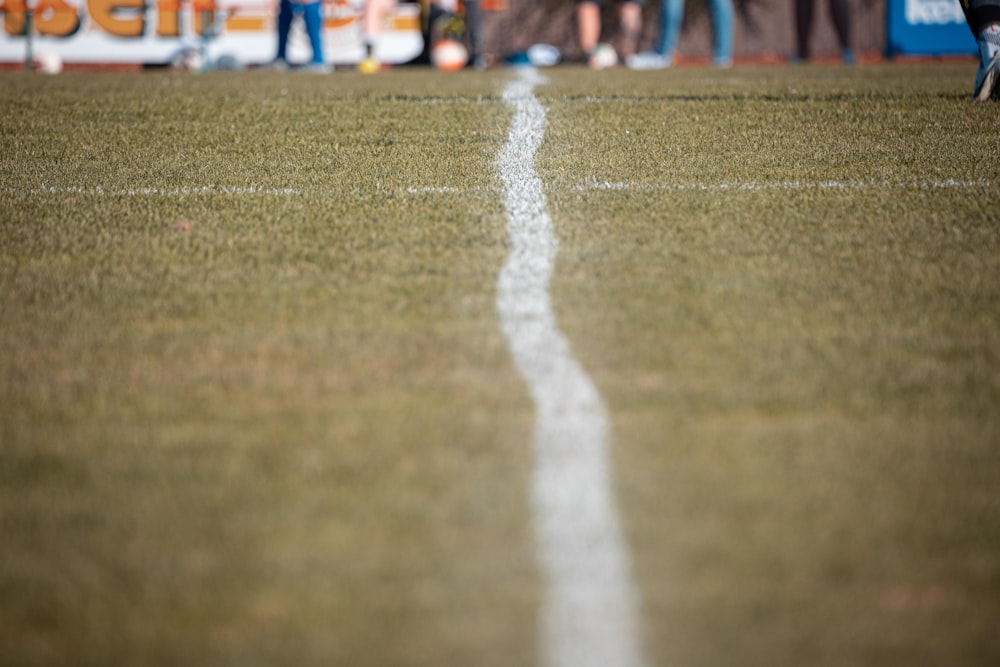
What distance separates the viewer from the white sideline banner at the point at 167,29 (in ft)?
51.3

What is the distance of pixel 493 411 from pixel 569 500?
0.46m

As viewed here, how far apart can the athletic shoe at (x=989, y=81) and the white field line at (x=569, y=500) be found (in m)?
4.85

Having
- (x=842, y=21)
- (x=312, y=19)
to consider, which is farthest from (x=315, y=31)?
(x=842, y=21)

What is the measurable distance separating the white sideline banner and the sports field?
10.1m

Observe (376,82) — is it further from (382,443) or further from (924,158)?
(382,443)

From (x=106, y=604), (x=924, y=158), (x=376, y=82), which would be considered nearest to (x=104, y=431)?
(x=106, y=604)

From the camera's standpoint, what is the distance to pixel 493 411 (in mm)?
2762

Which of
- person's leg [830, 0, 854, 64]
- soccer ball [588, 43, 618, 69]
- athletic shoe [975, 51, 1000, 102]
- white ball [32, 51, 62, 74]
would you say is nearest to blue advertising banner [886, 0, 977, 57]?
person's leg [830, 0, 854, 64]

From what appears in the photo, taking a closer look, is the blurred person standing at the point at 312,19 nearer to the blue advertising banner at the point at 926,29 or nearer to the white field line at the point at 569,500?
the blue advertising banner at the point at 926,29

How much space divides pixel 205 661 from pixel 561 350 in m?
1.44

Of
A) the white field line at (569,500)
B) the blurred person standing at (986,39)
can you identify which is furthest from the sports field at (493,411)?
the blurred person standing at (986,39)

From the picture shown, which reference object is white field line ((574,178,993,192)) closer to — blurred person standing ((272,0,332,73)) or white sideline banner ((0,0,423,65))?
blurred person standing ((272,0,332,73))

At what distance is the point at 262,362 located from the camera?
3.14 m

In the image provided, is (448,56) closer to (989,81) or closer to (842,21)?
(842,21)
